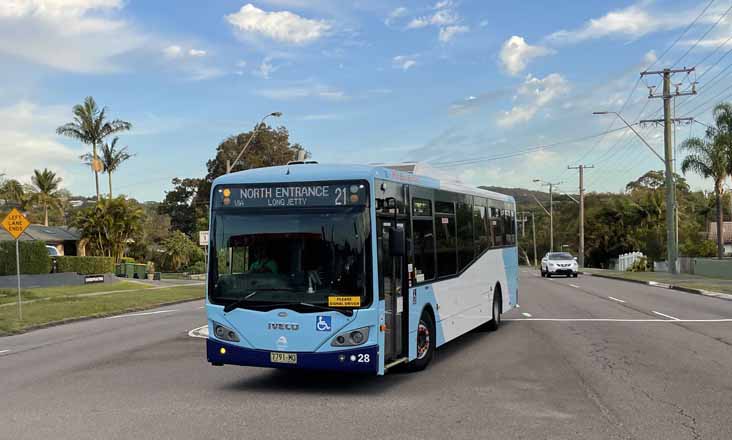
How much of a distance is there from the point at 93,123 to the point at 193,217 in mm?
18074

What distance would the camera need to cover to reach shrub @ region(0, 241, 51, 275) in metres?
36.9

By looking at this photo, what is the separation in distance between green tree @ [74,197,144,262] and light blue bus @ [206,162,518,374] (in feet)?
160

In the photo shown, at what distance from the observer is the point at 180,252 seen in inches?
2511

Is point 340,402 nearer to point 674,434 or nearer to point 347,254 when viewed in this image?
point 347,254

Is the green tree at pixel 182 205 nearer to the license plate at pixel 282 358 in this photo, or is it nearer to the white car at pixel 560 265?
the white car at pixel 560 265

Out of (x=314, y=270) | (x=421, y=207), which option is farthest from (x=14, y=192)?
(x=314, y=270)

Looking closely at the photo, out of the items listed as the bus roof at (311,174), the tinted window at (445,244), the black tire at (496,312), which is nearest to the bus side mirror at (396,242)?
the bus roof at (311,174)

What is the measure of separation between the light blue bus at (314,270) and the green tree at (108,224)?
160 ft

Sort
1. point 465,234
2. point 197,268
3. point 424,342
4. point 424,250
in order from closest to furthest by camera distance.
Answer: point 424,342 < point 424,250 < point 465,234 < point 197,268

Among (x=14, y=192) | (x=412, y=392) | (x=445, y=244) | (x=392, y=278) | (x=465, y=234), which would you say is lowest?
(x=412, y=392)

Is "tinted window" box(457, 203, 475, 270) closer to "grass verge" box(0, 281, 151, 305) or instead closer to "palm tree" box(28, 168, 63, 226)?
"grass verge" box(0, 281, 151, 305)

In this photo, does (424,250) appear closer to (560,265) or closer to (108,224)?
(560,265)

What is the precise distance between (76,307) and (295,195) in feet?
57.6

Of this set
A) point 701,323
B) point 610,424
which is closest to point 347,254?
point 610,424
